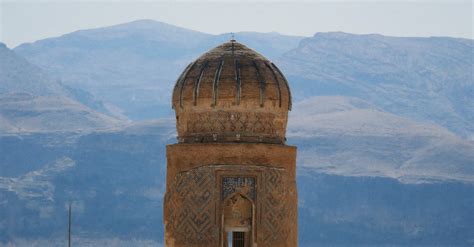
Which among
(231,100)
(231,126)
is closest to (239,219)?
(231,126)

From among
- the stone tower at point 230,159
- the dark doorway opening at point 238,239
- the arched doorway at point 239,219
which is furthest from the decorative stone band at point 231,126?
the dark doorway opening at point 238,239

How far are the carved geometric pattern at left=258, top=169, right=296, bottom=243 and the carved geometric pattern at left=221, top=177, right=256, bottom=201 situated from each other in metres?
0.17

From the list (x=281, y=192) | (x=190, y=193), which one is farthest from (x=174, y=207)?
(x=281, y=192)

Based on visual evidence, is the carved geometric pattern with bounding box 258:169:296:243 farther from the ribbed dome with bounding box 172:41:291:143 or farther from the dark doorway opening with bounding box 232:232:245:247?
the ribbed dome with bounding box 172:41:291:143

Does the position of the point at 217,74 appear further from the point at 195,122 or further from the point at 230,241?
the point at 230,241

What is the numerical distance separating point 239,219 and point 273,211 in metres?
0.53

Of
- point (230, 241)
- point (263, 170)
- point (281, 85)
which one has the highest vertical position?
point (281, 85)

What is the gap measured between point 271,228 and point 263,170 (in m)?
0.88

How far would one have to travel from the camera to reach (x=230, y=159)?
771 inches

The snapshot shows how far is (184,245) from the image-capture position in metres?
19.2

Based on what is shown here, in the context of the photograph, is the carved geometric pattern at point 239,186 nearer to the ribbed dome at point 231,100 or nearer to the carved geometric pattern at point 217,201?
the carved geometric pattern at point 217,201

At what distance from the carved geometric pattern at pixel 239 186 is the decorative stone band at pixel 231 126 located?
600mm

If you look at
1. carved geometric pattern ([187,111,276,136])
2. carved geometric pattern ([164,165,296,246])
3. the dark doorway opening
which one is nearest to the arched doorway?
the dark doorway opening

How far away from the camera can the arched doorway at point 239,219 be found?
19594 millimetres
